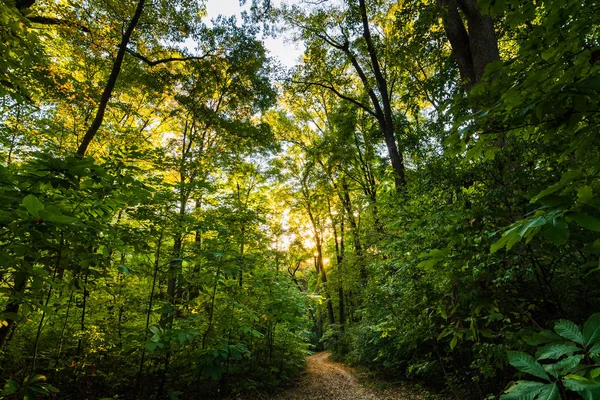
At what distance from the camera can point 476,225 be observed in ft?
7.20

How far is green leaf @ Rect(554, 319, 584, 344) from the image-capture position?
93cm

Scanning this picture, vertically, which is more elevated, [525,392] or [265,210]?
[265,210]

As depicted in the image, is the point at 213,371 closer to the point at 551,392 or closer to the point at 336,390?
the point at 336,390

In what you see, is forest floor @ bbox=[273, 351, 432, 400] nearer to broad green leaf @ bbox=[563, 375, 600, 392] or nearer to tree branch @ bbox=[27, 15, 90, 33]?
broad green leaf @ bbox=[563, 375, 600, 392]

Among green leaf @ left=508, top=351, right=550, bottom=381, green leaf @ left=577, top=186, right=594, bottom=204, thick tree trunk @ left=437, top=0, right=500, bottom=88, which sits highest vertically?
thick tree trunk @ left=437, top=0, right=500, bottom=88

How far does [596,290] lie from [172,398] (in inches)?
238

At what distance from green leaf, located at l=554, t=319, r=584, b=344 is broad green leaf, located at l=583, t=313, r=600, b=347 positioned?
0.02m

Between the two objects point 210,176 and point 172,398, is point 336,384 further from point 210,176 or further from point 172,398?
point 210,176

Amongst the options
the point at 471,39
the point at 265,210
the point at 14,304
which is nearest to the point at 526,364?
the point at 14,304

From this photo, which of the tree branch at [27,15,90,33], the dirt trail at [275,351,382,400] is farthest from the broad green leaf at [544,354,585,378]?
the tree branch at [27,15,90,33]

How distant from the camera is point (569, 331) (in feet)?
3.20

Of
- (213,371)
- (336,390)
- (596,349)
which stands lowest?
(336,390)

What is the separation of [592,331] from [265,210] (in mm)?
6698

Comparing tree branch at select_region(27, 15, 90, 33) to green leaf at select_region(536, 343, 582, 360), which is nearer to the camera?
green leaf at select_region(536, 343, 582, 360)
